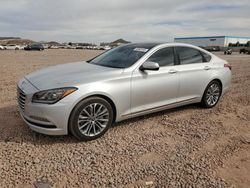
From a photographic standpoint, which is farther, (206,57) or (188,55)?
(206,57)

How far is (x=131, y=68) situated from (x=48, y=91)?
144 centimetres

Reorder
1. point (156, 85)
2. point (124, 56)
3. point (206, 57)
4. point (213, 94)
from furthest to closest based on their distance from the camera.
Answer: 1. point (213, 94)
2. point (206, 57)
3. point (124, 56)
4. point (156, 85)

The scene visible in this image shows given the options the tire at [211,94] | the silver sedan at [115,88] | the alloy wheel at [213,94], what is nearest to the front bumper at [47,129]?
the silver sedan at [115,88]

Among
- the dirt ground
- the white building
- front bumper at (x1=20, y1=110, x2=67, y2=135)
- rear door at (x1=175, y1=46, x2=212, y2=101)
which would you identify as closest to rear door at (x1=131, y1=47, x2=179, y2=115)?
rear door at (x1=175, y1=46, x2=212, y2=101)

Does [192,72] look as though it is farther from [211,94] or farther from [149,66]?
[149,66]

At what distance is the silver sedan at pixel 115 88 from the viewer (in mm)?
3312

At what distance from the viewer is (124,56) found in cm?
441

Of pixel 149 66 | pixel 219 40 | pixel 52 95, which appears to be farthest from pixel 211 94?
pixel 219 40

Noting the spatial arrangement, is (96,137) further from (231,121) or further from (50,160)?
(231,121)

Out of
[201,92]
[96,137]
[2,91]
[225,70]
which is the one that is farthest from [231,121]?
[2,91]

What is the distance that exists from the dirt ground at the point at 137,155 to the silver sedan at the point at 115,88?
0.28 metres

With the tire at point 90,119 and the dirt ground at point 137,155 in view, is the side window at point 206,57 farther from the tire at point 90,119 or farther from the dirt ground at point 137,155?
the tire at point 90,119

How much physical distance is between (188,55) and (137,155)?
2654 mm

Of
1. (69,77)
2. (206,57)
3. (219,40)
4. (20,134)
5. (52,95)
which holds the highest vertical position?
(219,40)
